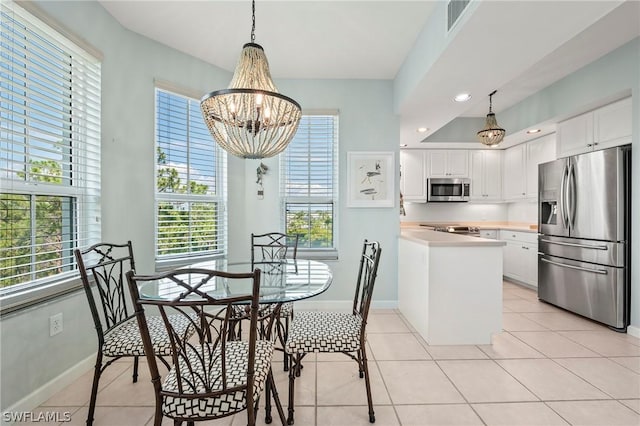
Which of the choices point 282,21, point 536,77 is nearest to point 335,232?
point 282,21

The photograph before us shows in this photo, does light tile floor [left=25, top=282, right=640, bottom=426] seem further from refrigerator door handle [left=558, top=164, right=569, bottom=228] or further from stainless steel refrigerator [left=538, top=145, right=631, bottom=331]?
refrigerator door handle [left=558, top=164, right=569, bottom=228]

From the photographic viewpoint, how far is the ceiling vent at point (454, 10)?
1899mm

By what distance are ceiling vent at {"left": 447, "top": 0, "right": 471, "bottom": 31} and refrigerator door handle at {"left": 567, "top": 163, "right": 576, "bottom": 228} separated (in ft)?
8.07

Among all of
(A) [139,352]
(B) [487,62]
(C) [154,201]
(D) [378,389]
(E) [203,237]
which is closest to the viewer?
(A) [139,352]

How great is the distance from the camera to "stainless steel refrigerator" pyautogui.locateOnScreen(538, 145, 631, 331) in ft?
9.56

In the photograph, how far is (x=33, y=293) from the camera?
1.81 metres

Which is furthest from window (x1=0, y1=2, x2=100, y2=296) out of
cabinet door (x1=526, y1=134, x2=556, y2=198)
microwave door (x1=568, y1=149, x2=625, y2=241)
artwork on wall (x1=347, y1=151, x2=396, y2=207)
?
cabinet door (x1=526, y1=134, x2=556, y2=198)

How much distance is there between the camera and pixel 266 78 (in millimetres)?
1886

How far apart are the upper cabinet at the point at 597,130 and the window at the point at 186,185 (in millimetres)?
4013

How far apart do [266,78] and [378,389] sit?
7.02ft

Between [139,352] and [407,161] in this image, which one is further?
[407,161]

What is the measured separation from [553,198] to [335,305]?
2.92 meters

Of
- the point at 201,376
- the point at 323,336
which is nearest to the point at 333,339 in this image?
the point at 323,336

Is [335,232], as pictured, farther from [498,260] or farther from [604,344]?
[604,344]
